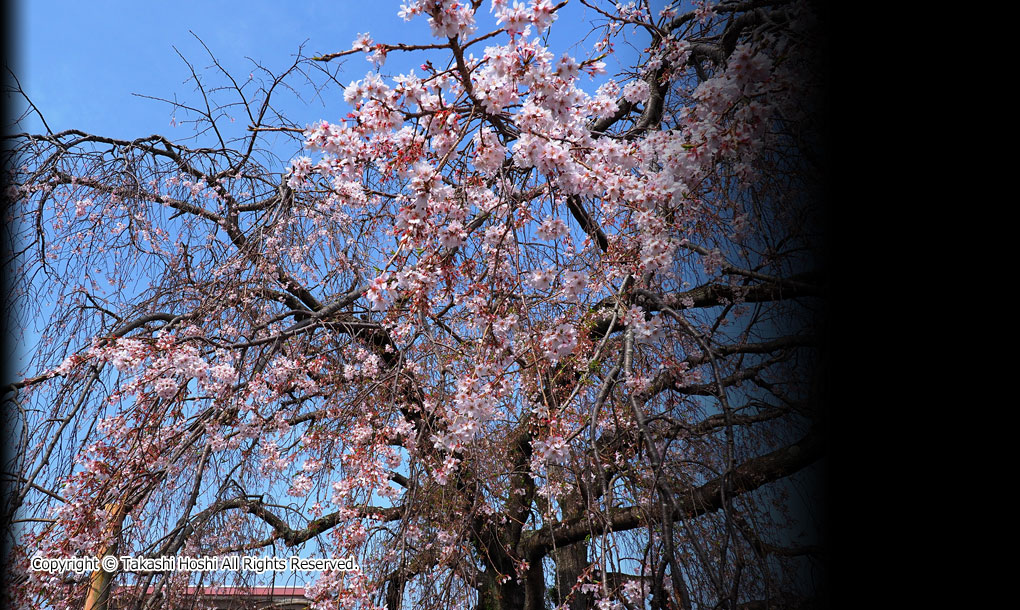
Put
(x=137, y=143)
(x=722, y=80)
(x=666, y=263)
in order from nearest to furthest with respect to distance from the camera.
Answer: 1. (x=722, y=80)
2. (x=666, y=263)
3. (x=137, y=143)

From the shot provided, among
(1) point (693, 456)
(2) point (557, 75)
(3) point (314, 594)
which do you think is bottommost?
(3) point (314, 594)

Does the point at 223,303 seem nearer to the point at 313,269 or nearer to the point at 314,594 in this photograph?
the point at 313,269

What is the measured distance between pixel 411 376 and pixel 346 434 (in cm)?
34

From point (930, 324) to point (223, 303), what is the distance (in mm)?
2230

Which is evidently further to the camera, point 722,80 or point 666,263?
point 666,263

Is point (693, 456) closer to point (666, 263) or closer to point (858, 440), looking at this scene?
point (666, 263)

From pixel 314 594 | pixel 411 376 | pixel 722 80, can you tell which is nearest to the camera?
pixel 722 80

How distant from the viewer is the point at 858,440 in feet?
2.45

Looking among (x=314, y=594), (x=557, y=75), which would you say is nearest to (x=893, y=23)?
(x=557, y=75)

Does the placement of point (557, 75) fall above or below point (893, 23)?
above

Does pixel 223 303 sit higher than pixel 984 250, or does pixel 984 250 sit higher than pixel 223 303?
pixel 223 303

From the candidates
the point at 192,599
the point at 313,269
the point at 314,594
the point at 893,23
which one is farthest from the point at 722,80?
the point at 192,599

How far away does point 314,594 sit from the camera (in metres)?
1.94

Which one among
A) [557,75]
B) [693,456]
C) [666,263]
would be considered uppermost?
[557,75]
